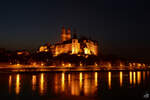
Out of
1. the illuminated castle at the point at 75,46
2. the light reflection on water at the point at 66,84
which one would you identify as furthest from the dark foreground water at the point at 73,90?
the illuminated castle at the point at 75,46

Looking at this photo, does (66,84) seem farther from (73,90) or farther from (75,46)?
(75,46)

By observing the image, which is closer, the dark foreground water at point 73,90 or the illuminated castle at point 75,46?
the dark foreground water at point 73,90

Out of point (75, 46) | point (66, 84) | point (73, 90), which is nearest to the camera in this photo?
point (73, 90)

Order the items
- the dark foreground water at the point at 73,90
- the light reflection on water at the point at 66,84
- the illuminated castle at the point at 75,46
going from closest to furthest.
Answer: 1. the dark foreground water at the point at 73,90
2. the light reflection on water at the point at 66,84
3. the illuminated castle at the point at 75,46

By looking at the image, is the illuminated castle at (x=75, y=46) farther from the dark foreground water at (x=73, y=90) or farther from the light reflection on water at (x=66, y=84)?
the dark foreground water at (x=73, y=90)

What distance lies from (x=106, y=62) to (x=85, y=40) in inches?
1178

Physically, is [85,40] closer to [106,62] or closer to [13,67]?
[106,62]

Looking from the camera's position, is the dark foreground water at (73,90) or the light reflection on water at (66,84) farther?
the light reflection on water at (66,84)

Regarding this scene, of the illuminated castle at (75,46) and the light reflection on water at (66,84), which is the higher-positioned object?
the illuminated castle at (75,46)

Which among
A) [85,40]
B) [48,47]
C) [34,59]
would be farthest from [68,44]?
[34,59]

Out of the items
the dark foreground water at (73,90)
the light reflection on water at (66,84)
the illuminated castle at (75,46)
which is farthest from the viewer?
the illuminated castle at (75,46)

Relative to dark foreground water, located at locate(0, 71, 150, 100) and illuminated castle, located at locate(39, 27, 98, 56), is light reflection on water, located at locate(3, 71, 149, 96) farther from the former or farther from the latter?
illuminated castle, located at locate(39, 27, 98, 56)

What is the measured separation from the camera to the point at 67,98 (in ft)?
51.5

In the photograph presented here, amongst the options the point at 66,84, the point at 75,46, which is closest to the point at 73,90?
the point at 66,84
